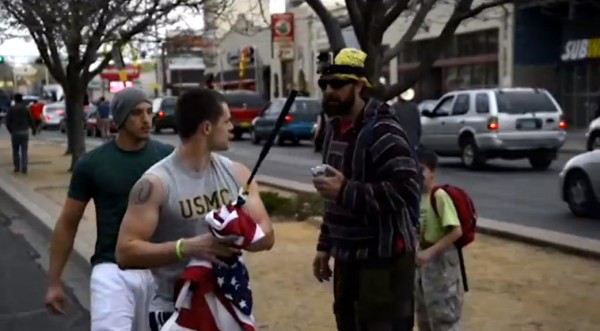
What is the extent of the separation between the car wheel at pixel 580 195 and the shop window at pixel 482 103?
846 cm

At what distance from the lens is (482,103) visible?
23.2m

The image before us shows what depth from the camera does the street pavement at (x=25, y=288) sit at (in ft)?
28.2

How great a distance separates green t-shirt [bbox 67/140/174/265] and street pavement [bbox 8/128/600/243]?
320 inches

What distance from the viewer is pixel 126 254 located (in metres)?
4.04

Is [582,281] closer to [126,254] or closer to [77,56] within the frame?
[126,254]

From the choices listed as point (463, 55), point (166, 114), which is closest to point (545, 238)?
point (463, 55)

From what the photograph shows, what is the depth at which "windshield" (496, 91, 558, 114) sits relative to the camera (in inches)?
898

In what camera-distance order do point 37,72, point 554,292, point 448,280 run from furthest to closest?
point 37,72, point 554,292, point 448,280

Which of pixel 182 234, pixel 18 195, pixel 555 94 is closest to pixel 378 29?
pixel 182 234

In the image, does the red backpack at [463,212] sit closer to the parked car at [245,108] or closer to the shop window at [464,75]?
the parked car at [245,108]

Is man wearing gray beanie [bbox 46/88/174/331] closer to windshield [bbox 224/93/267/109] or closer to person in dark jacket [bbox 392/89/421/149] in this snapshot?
person in dark jacket [bbox 392/89/421/149]

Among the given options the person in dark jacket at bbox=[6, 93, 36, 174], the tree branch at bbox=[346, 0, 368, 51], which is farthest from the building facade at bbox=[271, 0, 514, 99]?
the tree branch at bbox=[346, 0, 368, 51]

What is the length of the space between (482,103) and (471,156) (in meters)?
1.16

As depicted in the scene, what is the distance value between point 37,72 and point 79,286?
119741mm
